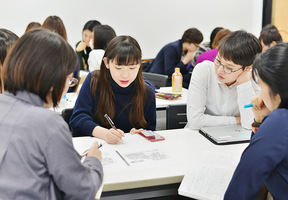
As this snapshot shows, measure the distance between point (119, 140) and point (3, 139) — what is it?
879mm

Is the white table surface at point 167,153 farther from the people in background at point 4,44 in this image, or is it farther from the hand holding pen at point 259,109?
the people in background at point 4,44

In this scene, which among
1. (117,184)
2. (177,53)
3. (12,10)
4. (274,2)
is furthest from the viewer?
(274,2)

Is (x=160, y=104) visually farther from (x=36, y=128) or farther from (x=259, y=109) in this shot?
(x=36, y=128)

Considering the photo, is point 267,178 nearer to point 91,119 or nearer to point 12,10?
point 91,119

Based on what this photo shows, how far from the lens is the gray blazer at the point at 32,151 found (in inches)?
37.6

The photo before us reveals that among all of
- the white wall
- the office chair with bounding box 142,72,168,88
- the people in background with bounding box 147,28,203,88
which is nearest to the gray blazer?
the office chair with bounding box 142,72,168,88

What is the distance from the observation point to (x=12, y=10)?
202 inches

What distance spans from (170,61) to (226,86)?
7.11 feet

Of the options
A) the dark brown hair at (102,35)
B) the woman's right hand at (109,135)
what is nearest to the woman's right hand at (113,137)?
the woman's right hand at (109,135)

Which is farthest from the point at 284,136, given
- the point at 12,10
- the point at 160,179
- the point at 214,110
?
the point at 12,10

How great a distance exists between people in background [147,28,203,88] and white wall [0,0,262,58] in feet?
4.57

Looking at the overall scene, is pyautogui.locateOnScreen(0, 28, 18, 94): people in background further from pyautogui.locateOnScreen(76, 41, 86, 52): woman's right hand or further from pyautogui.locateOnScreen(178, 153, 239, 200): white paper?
pyautogui.locateOnScreen(76, 41, 86, 52): woman's right hand

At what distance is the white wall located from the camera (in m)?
5.22

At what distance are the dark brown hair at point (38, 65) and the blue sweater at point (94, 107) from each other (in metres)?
0.96
